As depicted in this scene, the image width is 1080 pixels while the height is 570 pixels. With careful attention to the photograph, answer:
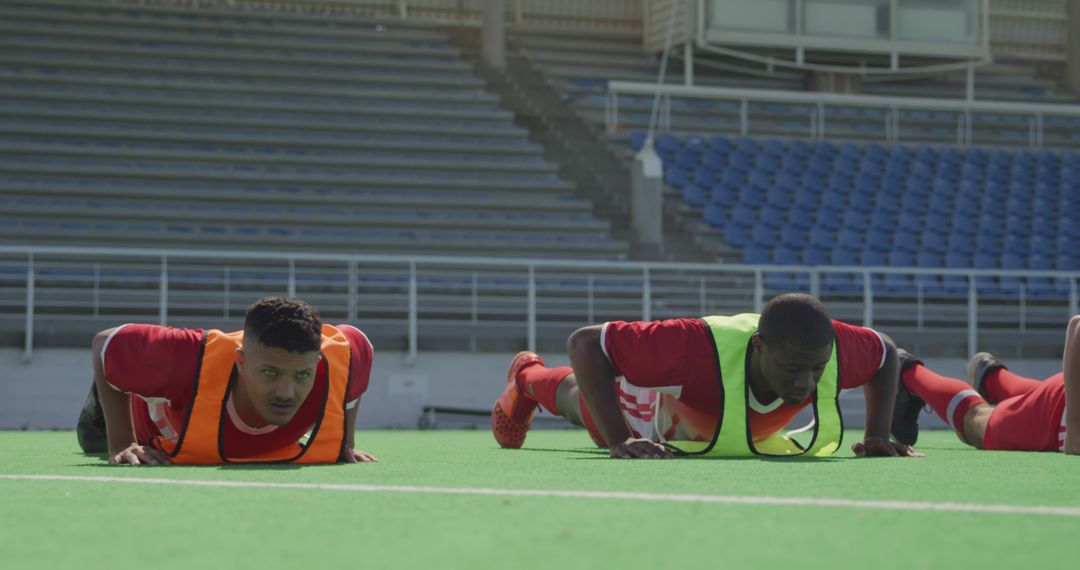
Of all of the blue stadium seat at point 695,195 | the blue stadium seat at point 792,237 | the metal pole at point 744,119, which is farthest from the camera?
the metal pole at point 744,119

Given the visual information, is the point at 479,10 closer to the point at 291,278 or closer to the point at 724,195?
the point at 724,195

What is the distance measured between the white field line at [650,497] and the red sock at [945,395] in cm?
431

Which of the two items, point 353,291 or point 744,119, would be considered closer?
point 353,291

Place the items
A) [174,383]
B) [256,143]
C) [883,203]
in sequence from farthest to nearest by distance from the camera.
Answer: [883,203], [256,143], [174,383]

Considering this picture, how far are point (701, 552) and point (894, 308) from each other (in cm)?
1387

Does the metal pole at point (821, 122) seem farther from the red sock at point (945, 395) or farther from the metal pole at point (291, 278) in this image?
the red sock at point (945, 395)

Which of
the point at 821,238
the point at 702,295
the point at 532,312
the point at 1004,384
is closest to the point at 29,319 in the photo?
the point at 532,312

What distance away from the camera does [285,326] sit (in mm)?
5367

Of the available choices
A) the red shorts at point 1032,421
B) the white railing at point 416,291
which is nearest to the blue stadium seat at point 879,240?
the white railing at point 416,291

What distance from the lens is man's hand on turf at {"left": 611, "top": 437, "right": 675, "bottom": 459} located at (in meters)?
6.05

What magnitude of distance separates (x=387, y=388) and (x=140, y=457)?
27.2ft

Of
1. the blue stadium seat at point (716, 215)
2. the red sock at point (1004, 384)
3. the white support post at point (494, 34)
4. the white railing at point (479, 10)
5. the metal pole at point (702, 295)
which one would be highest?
the white railing at point (479, 10)

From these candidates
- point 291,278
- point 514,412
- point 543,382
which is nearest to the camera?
point 543,382

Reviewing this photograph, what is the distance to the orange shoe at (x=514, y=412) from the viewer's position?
8.30 meters
